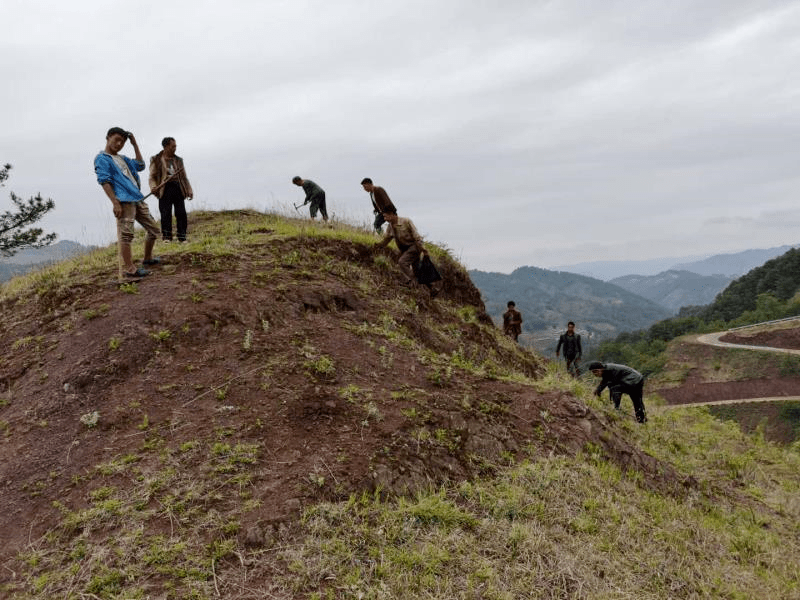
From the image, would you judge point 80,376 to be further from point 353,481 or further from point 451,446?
point 451,446

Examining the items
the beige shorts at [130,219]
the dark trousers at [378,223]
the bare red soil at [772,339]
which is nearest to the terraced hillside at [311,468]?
the beige shorts at [130,219]

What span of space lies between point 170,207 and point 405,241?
14.6 ft

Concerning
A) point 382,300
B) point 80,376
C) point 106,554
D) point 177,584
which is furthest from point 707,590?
point 80,376

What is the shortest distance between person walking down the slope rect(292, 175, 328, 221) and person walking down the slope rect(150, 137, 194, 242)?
5077mm

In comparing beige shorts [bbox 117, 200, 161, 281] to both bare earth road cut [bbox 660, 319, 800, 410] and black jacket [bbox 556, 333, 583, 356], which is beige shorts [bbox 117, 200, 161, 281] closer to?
black jacket [bbox 556, 333, 583, 356]

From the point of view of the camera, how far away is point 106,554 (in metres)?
3.55

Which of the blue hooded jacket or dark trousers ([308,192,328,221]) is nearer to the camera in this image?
the blue hooded jacket

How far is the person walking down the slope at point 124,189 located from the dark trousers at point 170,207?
6.06 ft

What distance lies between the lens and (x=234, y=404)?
17.0 feet

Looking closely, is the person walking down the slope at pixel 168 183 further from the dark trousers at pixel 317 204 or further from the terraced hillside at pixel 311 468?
the dark trousers at pixel 317 204

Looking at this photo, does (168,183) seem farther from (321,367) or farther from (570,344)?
(570,344)

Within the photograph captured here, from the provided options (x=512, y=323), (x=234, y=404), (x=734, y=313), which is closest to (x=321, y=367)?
(x=234, y=404)

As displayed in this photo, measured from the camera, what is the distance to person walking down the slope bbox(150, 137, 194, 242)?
8781 mm

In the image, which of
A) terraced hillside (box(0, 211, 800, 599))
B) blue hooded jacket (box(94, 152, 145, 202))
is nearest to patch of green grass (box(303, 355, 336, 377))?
terraced hillside (box(0, 211, 800, 599))
